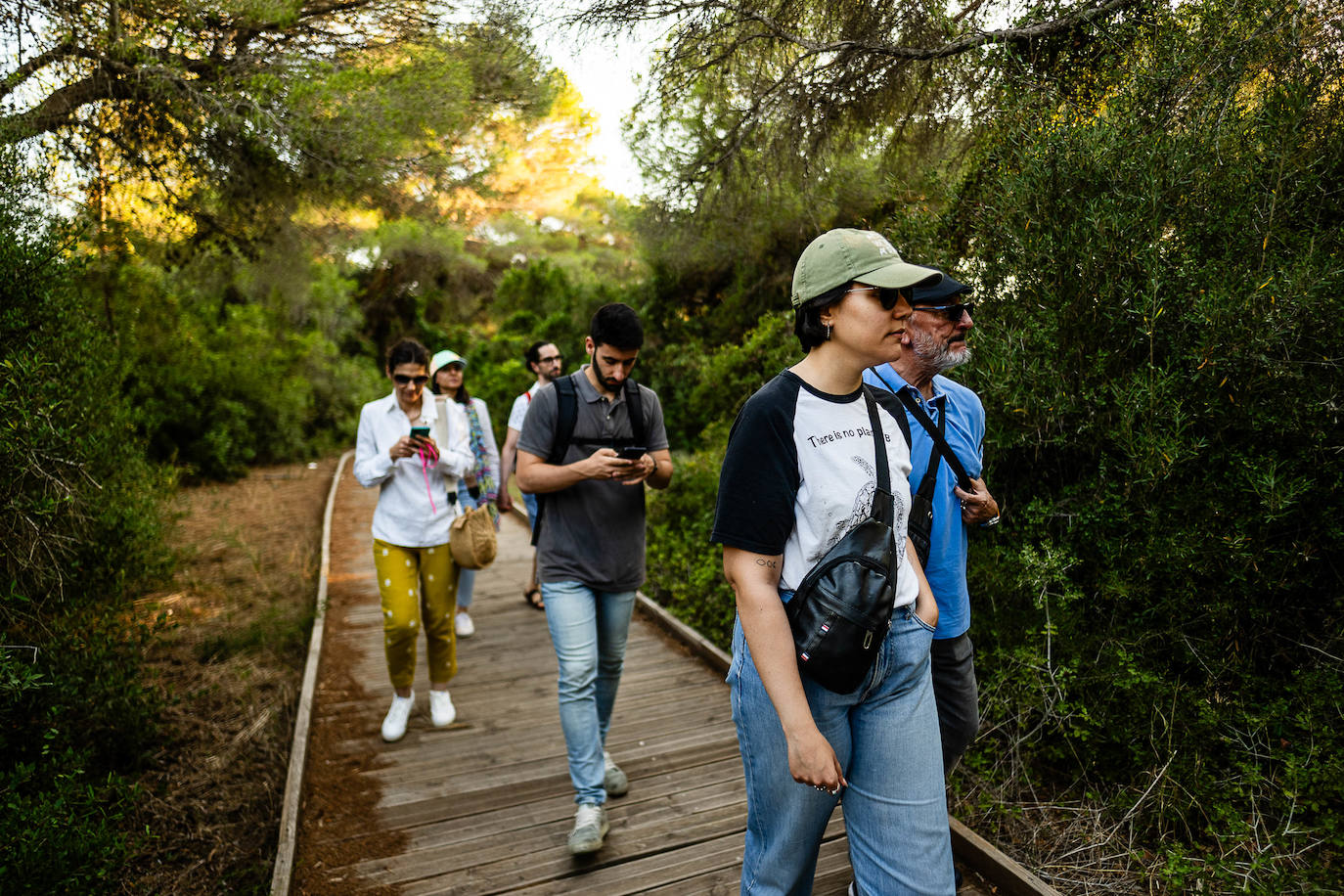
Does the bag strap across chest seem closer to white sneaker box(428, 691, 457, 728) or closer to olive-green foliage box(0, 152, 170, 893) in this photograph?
olive-green foliage box(0, 152, 170, 893)

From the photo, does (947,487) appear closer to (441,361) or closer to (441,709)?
(441,709)

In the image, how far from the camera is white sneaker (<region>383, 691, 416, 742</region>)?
4.66 meters

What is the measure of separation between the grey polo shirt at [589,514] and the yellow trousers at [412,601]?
48.9 inches

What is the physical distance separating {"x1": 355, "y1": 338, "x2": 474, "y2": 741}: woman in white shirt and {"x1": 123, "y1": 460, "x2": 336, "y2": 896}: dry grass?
852 mm

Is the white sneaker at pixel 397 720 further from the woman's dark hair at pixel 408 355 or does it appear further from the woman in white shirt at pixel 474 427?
the woman's dark hair at pixel 408 355

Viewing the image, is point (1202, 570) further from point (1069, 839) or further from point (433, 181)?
point (433, 181)

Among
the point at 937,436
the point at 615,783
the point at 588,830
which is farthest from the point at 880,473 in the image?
the point at 615,783

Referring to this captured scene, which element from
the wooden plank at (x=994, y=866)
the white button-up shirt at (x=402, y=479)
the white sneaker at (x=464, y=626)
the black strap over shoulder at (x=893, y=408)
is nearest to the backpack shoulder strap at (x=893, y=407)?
the black strap over shoulder at (x=893, y=408)

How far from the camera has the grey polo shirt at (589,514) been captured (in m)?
3.46

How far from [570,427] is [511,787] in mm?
2066

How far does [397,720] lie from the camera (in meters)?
4.70

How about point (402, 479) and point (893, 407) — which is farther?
point (402, 479)

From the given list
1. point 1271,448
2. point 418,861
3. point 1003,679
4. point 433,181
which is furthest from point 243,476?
point 1271,448

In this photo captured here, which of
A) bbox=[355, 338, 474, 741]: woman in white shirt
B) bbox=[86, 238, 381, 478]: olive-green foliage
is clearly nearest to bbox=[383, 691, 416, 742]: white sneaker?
bbox=[355, 338, 474, 741]: woman in white shirt
